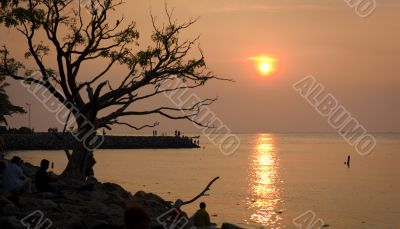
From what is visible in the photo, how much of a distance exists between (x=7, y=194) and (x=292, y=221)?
21.3 meters

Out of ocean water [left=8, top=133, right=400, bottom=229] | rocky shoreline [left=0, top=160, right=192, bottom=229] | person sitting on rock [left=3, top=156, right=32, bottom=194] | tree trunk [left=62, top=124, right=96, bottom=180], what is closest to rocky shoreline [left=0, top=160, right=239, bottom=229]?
rocky shoreline [left=0, top=160, right=192, bottom=229]

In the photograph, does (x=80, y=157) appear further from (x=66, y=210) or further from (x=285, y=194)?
(x=285, y=194)

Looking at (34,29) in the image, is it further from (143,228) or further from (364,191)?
(364,191)

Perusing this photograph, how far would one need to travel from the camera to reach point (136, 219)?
271 inches

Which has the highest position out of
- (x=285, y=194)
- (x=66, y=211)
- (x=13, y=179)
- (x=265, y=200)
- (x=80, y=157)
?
(x=285, y=194)

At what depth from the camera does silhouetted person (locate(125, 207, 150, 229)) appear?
6.87 metres

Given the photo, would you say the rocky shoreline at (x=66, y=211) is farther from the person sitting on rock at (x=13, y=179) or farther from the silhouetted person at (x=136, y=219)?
the silhouetted person at (x=136, y=219)

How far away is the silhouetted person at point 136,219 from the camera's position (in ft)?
22.5

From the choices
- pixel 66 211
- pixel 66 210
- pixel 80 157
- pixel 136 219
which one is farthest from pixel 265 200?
pixel 136 219

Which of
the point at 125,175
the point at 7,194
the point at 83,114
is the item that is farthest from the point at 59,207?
the point at 125,175

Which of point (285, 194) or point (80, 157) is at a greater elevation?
point (285, 194)

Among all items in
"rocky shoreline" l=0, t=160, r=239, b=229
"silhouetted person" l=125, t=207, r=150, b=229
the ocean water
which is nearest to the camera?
"silhouetted person" l=125, t=207, r=150, b=229

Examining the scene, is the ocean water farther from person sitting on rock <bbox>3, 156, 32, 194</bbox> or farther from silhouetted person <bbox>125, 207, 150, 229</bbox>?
silhouetted person <bbox>125, 207, 150, 229</bbox>

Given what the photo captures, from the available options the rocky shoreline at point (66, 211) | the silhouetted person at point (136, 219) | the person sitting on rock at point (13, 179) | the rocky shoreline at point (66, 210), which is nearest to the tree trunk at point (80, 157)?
the rocky shoreline at point (66, 211)
